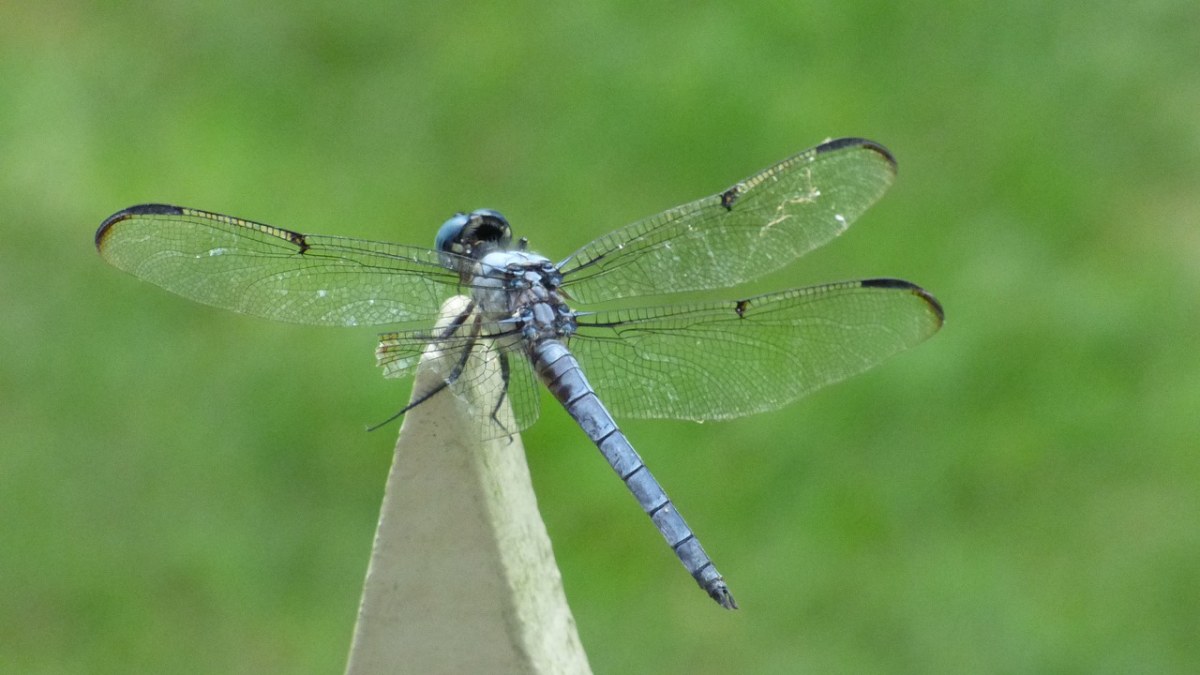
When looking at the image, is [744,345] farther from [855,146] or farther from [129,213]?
[129,213]

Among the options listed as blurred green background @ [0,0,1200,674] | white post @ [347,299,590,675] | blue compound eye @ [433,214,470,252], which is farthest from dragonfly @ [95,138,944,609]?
blurred green background @ [0,0,1200,674]

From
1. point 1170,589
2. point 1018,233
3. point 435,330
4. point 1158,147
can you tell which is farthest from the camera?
point 1158,147

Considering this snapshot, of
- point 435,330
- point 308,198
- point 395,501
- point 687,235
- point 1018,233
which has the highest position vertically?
point 308,198

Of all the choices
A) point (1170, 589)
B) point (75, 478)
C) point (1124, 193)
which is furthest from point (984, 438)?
point (75, 478)

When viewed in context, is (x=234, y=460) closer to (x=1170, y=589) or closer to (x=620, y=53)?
(x=620, y=53)

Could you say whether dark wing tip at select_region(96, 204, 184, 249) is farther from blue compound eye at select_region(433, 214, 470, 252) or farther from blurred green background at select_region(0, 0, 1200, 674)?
blurred green background at select_region(0, 0, 1200, 674)

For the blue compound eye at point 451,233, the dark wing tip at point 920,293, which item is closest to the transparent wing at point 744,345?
the dark wing tip at point 920,293

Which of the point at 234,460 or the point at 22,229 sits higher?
the point at 22,229
